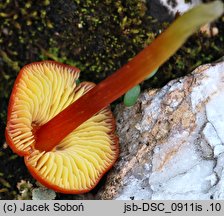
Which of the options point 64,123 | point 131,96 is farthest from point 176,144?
point 64,123

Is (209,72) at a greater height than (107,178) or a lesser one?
greater

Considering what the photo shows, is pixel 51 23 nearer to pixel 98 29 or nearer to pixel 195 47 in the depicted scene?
pixel 98 29

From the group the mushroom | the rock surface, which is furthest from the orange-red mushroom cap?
the rock surface

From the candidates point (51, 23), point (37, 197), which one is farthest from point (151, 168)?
point (51, 23)

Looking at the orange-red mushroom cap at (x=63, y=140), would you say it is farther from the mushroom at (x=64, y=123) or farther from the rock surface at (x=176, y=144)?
the rock surface at (x=176, y=144)

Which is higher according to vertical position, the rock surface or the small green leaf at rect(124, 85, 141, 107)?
the small green leaf at rect(124, 85, 141, 107)

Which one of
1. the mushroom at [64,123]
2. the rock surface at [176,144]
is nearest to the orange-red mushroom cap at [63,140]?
the mushroom at [64,123]

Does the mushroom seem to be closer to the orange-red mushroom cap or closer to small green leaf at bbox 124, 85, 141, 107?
the orange-red mushroom cap

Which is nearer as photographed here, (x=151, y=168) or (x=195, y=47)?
(x=151, y=168)
